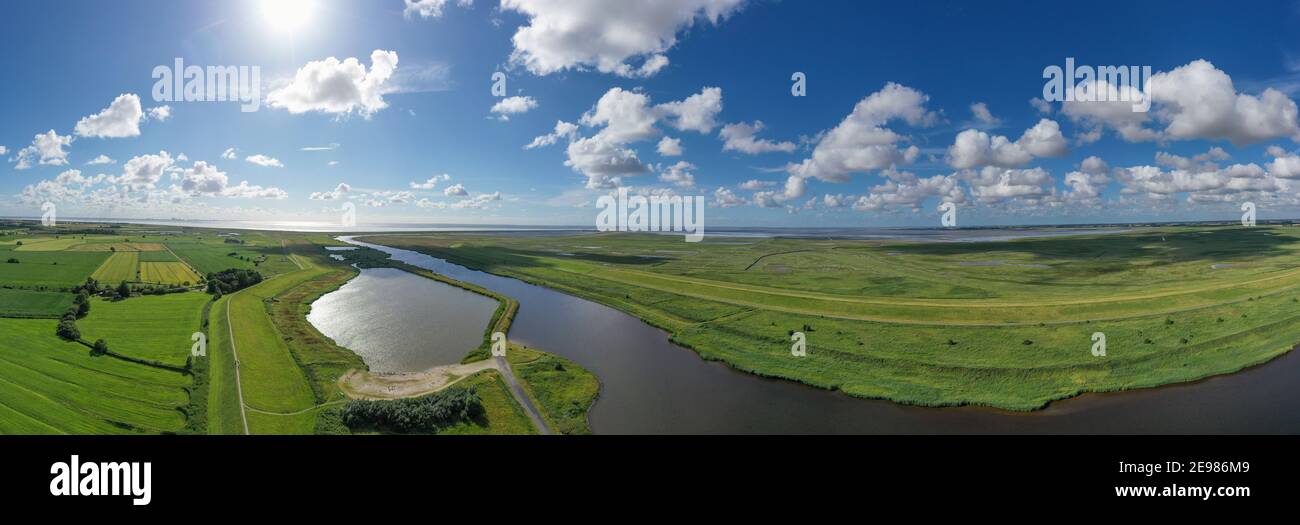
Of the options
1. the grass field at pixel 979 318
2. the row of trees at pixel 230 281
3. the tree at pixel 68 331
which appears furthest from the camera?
the row of trees at pixel 230 281

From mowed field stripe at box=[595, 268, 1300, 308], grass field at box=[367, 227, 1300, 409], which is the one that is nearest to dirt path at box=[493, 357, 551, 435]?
grass field at box=[367, 227, 1300, 409]

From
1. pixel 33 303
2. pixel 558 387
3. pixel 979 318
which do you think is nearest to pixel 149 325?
pixel 33 303

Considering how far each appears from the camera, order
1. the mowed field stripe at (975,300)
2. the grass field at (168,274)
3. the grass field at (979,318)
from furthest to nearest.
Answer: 1. the grass field at (168,274)
2. the mowed field stripe at (975,300)
3. the grass field at (979,318)

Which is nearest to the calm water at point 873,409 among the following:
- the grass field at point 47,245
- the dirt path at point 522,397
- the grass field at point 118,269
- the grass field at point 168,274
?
the dirt path at point 522,397

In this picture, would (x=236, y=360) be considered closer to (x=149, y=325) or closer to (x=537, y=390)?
(x=149, y=325)

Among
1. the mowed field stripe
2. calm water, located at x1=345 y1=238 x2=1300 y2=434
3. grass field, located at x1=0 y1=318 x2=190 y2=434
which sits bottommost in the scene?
calm water, located at x1=345 y1=238 x2=1300 y2=434

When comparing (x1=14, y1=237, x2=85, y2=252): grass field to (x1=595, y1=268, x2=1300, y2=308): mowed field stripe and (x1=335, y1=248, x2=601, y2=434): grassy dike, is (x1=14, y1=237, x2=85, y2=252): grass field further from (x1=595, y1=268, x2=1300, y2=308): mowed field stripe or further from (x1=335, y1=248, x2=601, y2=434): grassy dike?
(x1=595, y1=268, x2=1300, y2=308): mowed field stripe

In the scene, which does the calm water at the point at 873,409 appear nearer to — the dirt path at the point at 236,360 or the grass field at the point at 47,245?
the dirt path at the point at 236,360
